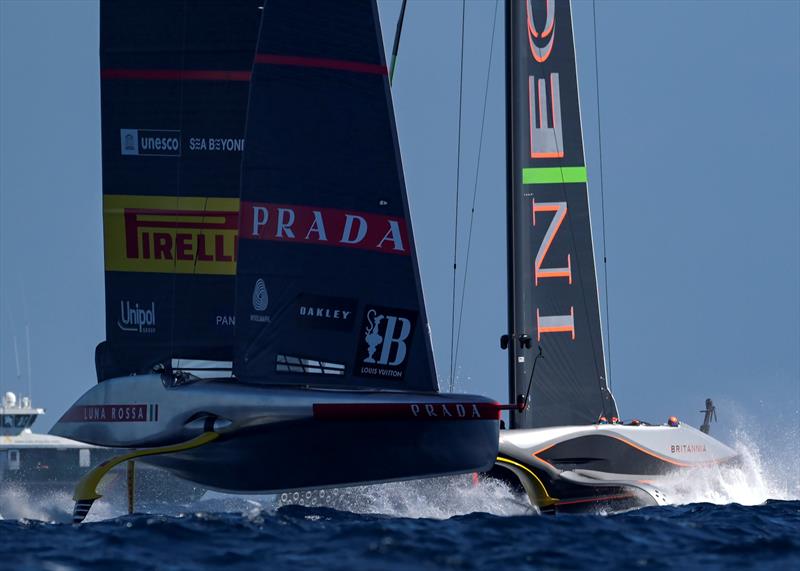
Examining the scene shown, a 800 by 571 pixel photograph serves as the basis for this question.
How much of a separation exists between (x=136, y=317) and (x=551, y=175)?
7.87 metres

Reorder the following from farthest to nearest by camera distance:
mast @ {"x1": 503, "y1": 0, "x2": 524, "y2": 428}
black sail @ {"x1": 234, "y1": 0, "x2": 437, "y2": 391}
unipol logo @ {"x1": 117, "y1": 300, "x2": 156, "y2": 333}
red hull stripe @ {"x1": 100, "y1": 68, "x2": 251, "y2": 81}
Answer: mast @ {"x1": 503, "y1": 0, "x2": 524, "y2": 428} → red hull stripe @ {"x1": 100, "y1": 68, "x2": 251, "y2": 81} → unipol logo @ {"x1": 117, "y1": 300, "x2": 156, "y2": 333} → black sail @ {"x1": 234, "y1": 0, "x2": 437, "y2": 391}

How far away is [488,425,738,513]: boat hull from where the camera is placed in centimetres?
1950

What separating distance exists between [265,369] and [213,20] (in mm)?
6149

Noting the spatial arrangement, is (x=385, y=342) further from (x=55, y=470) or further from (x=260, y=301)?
(x=55, y=470)

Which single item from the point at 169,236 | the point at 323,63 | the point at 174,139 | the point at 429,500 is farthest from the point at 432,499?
the point at 174,139

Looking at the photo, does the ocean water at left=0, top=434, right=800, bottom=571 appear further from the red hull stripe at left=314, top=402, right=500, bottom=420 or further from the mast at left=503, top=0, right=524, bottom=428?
the mast at left=503, top=0, right=524, bottom=428

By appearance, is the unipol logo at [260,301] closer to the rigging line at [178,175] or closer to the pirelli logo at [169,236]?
A: the rigging line at [178,175]

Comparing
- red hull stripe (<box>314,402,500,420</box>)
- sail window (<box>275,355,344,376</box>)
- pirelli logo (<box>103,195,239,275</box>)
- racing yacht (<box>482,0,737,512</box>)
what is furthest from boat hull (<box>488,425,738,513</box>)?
pirelli logo (<box>103,195,239,275</box>)

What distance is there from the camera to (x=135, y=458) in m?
17.2

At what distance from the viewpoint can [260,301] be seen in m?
17.0

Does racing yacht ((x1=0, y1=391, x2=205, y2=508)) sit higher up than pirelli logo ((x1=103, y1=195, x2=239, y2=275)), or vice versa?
pirelli logo ((x1=103, y1=195, x2=239, y2=275))

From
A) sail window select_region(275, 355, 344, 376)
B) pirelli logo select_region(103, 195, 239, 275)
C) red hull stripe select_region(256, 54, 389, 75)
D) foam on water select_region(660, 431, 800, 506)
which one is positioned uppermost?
red hull stripe select_region(256, 54, 389, 75)

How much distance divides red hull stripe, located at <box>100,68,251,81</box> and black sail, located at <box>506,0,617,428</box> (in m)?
5.40

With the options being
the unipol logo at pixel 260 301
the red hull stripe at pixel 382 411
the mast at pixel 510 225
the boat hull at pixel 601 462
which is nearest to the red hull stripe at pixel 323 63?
the unipol logo at pixel 260 301
